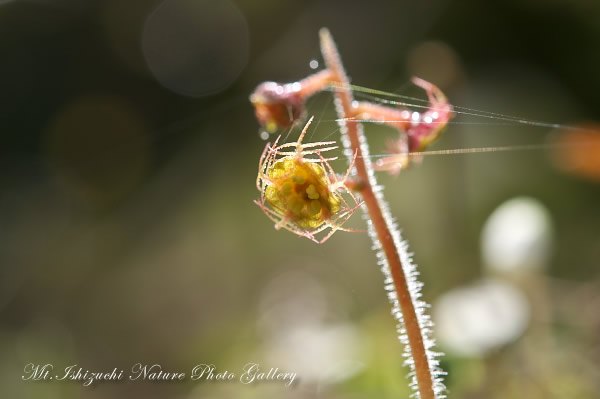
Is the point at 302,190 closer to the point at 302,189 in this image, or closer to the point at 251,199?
the point at 302,189

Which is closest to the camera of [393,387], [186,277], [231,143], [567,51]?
[393,387]

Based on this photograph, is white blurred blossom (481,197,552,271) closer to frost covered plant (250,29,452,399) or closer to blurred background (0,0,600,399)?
blurred background (0,0,600,399)

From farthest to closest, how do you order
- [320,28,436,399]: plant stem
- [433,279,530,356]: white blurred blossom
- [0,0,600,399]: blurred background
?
[0,0,600,399]: blurred background
[433,279,530,356]: white blurred blossom
[320,28,436,399]: plant stem

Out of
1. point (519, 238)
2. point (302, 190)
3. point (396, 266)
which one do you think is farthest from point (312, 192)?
point (519, 238)

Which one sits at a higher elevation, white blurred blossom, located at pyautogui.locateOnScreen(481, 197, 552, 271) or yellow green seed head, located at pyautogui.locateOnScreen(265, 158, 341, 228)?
white blurred blossom, located at pyautogui.locateOnScreen(481, 197, 552, 271)

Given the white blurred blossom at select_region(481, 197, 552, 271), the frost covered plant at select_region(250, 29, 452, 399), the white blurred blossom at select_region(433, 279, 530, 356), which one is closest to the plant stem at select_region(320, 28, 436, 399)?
the frost covered plant at select_region(250, 29, 452, 399)

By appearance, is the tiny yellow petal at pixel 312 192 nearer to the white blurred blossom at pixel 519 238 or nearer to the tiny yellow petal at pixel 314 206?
the tiny yellow petal at pixel 314 206

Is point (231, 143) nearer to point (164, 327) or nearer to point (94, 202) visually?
point (94, 202)

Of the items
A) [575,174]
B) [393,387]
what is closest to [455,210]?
[575,174]
